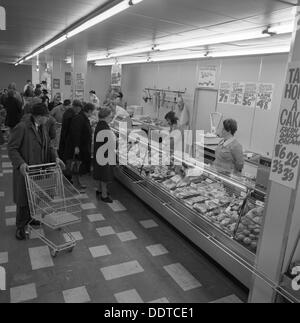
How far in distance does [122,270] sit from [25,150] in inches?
79.0

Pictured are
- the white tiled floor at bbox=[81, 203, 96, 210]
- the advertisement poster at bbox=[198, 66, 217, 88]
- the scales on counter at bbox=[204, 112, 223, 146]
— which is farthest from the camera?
the advertisement poster at bbox=[198, 66, 217, 88]

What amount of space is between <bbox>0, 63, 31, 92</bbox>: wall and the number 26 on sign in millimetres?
27567

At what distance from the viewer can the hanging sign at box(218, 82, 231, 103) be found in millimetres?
7910

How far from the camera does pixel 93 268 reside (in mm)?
3762

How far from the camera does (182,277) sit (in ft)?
12.1

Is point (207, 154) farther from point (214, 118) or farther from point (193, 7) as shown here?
point (193, 7)

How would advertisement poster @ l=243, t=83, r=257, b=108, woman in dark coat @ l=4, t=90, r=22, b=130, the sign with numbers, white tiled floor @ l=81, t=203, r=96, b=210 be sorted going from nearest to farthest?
the sign with numbers < white tiled floor @ l=81, t=203, r=96, b=210 < advertisement poster @ l=243, t=83, r=257, b=108 < woman in dark coat @ l=4, t=90, r=22, b=130

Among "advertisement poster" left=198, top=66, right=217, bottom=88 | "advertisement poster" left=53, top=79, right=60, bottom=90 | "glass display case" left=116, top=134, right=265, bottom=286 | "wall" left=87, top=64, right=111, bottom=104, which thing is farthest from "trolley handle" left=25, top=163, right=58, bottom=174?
"wall" left=87, top=64, right=111, bottom=104

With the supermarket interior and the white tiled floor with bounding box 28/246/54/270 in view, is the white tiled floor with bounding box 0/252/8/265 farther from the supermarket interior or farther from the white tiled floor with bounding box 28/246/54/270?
the white tiled floor with bounding box 28/246/54/270

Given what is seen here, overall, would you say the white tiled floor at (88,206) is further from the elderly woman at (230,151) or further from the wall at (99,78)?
the wall at (99,78)

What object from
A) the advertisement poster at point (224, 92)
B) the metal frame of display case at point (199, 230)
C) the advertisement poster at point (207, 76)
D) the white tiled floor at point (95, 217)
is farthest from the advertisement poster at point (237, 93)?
the white tiled floor at point (95, 217)

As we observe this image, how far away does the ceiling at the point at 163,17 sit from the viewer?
369 centimetres

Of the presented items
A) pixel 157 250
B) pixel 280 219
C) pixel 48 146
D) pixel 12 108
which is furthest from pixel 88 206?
pixel 12 108

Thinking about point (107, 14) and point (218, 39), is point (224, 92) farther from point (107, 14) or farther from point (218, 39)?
point (107, 14)
